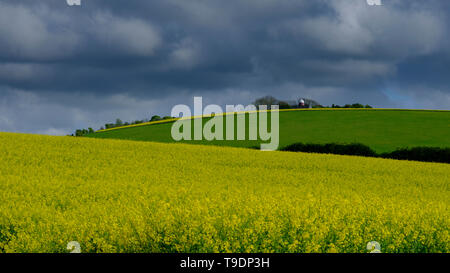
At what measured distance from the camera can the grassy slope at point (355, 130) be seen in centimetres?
3566

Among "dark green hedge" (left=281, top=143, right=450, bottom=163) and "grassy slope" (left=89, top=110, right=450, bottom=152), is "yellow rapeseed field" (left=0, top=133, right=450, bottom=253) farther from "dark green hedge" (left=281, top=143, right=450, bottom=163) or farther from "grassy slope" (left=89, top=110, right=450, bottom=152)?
"grassy slope" (left=89, top=110, right=450, bottom=152)

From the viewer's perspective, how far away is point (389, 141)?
36031 mm

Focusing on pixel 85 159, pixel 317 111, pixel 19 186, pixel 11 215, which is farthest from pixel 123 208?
pixel 317 111

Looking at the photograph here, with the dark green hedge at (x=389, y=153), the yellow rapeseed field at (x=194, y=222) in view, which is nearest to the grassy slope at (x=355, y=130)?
the dark green hedge at (x=389, y=153)

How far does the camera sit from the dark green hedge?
27123 millimetres

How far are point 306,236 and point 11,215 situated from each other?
16.0 ft

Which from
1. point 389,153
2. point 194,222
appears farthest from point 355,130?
point 194,222

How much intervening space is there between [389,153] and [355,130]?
44.6 feet

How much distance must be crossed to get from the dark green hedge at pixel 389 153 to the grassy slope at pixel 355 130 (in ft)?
11.6

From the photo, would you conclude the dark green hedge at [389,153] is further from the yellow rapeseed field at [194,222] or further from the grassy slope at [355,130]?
the yellow rapeseed field at [194,222]

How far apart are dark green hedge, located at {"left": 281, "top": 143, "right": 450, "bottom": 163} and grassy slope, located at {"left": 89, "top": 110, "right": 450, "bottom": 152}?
3526 millimetres
